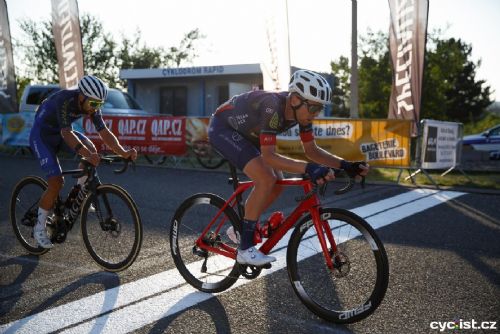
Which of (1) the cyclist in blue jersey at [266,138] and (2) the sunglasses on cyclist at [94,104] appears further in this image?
(2) the sunglasses on cyclist at [94,104]

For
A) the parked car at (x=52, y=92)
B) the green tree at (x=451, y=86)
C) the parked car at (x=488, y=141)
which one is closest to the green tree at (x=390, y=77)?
the green tree at (x=451, y=86)

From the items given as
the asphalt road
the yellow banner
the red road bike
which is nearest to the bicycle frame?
the red road bike

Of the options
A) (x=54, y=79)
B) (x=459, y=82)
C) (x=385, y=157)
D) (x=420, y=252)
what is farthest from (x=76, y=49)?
(x=459, y=82)

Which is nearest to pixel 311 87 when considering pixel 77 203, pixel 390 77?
pixel 77 203

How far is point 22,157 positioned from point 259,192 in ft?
50.0

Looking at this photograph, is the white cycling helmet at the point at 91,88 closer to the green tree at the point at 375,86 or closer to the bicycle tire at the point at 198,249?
the bicycle tire at the point at 198,249

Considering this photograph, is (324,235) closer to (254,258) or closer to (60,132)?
(254,258)

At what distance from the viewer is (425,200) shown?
8953mm

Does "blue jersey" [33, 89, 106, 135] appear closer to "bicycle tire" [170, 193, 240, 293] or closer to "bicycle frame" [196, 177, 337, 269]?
"bicycle tire" [170, 193, 240, 293]

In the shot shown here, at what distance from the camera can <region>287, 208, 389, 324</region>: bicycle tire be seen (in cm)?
330

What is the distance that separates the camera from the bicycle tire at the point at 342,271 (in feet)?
10.8

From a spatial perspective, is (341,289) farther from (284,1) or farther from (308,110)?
(284,1)

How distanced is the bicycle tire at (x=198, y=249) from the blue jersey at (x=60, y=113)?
153 cm

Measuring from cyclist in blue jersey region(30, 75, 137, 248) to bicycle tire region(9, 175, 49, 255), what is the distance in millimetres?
272
